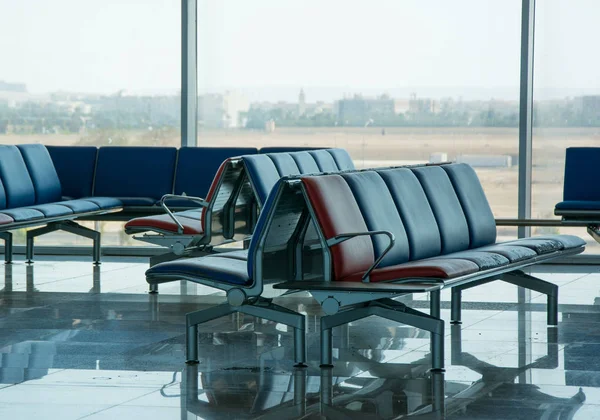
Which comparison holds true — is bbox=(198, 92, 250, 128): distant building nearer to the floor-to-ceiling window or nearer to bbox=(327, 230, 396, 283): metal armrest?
the floor-to-ceiling window

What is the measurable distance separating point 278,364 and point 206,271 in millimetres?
538

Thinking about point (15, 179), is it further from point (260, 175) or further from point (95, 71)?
point (260, 175)

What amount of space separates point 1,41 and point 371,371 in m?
6.14

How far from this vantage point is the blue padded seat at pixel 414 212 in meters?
5.25

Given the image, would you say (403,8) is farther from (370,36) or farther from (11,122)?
(11,122)

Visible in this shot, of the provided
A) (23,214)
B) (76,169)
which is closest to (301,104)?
(76,169)

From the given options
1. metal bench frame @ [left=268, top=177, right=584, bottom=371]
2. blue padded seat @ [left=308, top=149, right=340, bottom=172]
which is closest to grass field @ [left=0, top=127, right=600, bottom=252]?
blue padded seat @ [left=308, top=149, right=340, bottom=172]

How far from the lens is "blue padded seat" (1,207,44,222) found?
25.5 feet

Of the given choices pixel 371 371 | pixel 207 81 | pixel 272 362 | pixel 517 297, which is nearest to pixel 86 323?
pixel 272 362

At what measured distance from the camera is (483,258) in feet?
17.0

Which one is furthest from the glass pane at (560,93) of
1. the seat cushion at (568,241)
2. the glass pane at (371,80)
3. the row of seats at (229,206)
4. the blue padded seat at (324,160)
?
the seat cushion at (568,241)

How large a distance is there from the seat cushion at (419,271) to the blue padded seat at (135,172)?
14.8ft

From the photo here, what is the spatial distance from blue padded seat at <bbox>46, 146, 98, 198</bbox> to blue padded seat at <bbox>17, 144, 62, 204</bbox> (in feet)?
0.47

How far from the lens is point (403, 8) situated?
9094 millimetres
